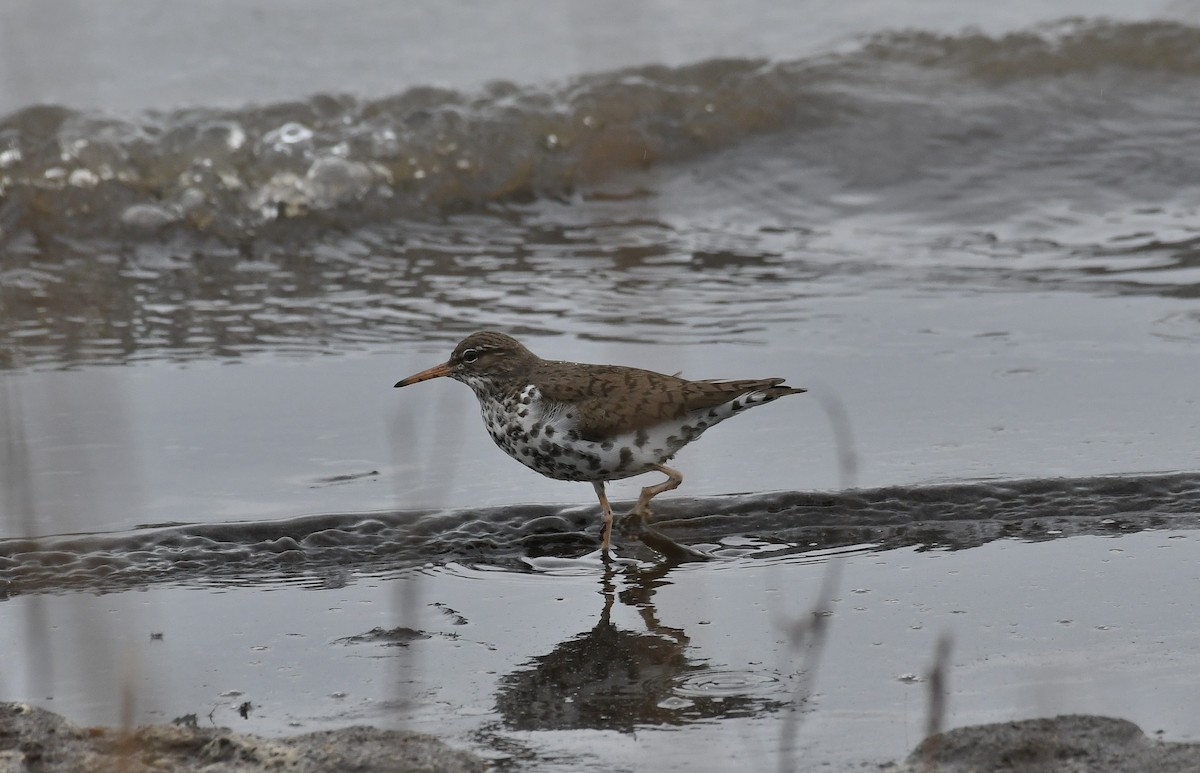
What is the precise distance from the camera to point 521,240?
9758 millimetres

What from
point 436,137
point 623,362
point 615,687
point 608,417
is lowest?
point 615,687

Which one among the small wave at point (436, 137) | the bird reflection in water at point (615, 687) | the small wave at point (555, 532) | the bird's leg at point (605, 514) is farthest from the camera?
the small wave at point (436, 137)

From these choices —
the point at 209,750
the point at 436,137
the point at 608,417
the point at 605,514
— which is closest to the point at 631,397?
the point at 608,417

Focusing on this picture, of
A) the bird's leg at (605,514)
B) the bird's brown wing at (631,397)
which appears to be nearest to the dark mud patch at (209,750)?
the bird's leg at (605,514)

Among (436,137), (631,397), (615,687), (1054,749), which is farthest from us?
(436,137)

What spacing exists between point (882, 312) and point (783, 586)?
10.8 feet

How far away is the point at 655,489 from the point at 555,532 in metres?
0.43

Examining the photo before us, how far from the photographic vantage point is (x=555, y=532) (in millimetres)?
5449

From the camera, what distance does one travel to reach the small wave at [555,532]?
4910mm

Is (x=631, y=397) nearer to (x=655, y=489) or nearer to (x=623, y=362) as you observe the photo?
(x=655, y=489)

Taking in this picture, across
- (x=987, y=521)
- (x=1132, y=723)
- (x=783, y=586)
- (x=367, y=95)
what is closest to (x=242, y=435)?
(x=783, y=586)

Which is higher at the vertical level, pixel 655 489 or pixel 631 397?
pixel 631 397

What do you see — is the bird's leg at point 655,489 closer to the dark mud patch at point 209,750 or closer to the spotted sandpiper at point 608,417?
the spotted sandpiper at point 608,417

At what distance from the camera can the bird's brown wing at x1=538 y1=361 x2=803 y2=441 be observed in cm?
547
